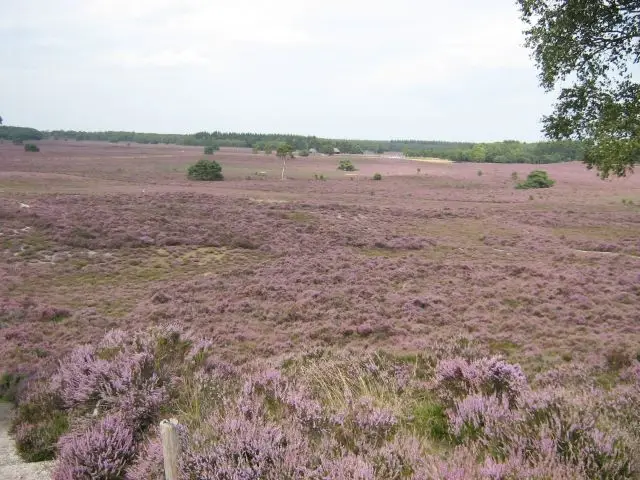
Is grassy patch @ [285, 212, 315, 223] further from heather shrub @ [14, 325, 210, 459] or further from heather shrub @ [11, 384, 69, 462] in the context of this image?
heather shrub @ [11, 384, 69, 462]

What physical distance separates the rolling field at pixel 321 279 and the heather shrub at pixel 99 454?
17.7ft

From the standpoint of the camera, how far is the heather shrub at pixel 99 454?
15.3ft

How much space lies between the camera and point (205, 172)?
71.5m

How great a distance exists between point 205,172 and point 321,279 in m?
54.3

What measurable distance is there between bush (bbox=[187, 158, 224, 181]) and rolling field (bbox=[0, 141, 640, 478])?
28601mm

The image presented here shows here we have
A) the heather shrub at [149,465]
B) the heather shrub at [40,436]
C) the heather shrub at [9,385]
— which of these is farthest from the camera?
the heather shrub at [9,385]

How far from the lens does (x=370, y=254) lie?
27.5 metres

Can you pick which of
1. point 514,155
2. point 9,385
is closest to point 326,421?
point 9,385

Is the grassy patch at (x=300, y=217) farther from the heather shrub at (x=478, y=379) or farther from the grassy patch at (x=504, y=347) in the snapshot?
the heather shrub at (x=478, y=379)

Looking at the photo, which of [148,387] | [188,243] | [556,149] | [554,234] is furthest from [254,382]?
[556,149]

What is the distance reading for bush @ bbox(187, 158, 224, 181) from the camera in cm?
7100

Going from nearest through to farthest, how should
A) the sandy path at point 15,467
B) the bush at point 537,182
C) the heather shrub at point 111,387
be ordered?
1. the sandy path at point 15,467
2. the heather shrub at point 111,387
3. the bush at point 537,182

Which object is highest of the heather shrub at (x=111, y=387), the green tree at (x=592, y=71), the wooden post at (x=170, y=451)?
the green tree at (x=592, y=71)

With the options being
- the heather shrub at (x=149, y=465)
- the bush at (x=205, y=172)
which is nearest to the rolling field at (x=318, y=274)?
the heather shrub at (x=149, y=465)
